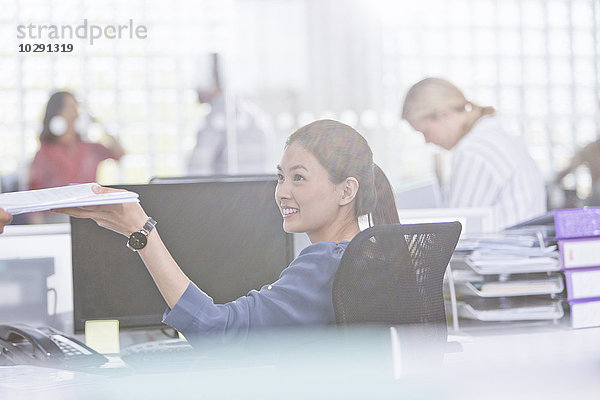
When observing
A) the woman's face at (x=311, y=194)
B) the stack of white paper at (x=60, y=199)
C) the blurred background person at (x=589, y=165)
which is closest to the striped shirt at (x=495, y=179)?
the woman's face at (x=311, y=194)

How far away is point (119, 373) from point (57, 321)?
424mm

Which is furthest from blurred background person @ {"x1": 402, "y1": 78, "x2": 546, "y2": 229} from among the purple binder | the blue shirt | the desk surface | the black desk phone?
the desk surface

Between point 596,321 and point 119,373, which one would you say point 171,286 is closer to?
point 119,373

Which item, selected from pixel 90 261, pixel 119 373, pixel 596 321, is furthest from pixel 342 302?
pixel 596 321

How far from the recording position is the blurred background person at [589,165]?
535 cm

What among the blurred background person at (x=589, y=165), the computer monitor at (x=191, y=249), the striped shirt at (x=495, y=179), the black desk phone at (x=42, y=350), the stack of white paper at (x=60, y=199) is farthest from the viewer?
the blurred background person at (x=589, y=165)

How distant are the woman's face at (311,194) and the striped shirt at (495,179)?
3.85 ft

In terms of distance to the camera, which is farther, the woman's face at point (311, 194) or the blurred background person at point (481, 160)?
the blurred background person at point (481, 160)

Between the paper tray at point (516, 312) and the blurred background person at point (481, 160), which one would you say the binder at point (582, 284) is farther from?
the blurred background person at point (481, 160)

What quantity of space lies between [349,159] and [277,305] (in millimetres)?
329

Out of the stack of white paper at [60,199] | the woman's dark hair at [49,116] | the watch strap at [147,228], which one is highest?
the woman's dark hair at [49,116]

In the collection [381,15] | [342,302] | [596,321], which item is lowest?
[596,321]

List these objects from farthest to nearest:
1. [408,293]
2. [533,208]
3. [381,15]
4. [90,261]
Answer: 1. [381,15]
2. [533,208]
3. [90,261]
4. [408,293]

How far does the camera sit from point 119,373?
119 centimetres
